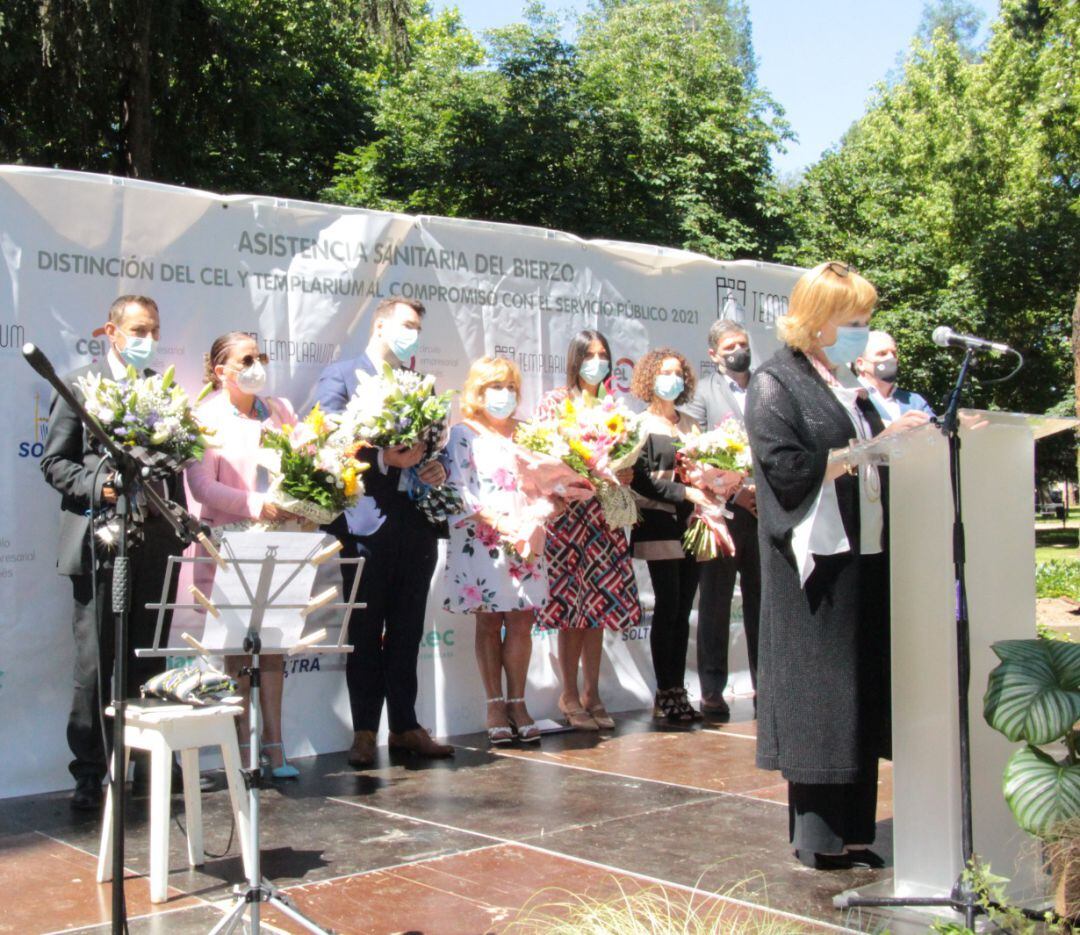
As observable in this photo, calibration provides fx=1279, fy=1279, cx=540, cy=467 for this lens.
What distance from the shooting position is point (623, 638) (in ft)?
27.5

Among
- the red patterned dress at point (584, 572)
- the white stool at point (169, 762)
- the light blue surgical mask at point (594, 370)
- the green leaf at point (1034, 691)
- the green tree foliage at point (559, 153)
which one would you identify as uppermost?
the green tree foliage at point (559, 153)

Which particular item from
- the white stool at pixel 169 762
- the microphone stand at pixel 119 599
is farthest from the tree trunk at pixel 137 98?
the microphone stand at pixel 119 599

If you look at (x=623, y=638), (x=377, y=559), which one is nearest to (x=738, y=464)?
(x=623, y=638)

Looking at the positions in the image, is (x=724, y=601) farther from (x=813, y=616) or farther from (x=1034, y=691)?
(x=1034, y=691)

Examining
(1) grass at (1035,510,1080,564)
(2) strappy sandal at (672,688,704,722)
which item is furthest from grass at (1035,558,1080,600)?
(2) strappy sandal at (672,688,704,722)

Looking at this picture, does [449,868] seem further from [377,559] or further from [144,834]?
[377,559]

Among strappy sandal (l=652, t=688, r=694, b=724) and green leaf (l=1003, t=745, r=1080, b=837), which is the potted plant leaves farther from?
strappy sandal (l=652, t=688, r=694, b=724)

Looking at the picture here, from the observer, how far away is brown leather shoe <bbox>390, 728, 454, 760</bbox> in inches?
262

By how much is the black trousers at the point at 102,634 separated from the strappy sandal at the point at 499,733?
1975 millimetres

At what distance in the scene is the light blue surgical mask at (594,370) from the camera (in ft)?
24.4

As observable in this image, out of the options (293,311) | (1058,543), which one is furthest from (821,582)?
(1058,543)

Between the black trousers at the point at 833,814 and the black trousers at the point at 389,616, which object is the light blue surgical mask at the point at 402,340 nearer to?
the black trousers at the point at 389,616

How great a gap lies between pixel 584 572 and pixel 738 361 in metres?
1.58

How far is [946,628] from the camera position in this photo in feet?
13.3
